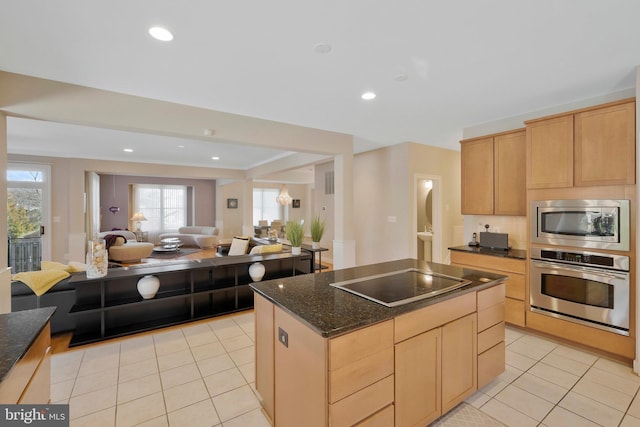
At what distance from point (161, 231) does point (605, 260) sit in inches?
465

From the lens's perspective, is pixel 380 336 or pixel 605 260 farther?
pixel 605 260

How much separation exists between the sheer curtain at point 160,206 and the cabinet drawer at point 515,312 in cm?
1090

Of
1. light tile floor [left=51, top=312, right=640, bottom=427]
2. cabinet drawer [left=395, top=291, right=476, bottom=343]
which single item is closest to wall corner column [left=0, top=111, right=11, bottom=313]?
light tile floor [left=51, top=312, right=640, bottom=427]

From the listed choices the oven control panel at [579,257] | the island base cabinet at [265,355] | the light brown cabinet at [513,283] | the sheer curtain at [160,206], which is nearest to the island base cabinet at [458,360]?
the island base cabinet at [265,355]

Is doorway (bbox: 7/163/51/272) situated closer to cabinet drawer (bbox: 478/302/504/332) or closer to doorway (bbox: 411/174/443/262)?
doorway (bbox: 411/174/443/262)

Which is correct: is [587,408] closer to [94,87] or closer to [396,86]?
[396,86]

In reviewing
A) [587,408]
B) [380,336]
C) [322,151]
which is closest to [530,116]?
[322,151]

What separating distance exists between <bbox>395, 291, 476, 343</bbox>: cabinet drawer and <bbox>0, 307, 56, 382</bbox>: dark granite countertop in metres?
1.68

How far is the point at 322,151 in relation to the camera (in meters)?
4.57

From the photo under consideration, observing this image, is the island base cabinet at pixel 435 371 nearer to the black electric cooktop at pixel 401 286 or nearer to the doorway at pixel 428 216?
the black electric cooktop at pixel 401 286

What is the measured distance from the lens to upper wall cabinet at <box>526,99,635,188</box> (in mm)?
2559

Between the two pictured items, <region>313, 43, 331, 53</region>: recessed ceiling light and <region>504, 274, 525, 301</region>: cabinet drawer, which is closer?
<region>313, 43, 331, 53</region>: recessed ceiling light

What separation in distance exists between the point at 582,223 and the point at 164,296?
15.0 ft

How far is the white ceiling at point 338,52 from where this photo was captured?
178 centimetres
